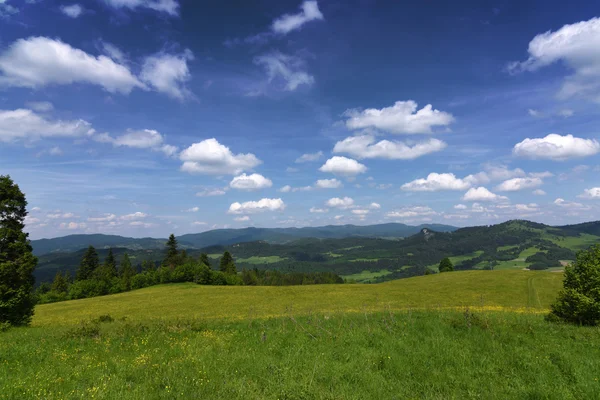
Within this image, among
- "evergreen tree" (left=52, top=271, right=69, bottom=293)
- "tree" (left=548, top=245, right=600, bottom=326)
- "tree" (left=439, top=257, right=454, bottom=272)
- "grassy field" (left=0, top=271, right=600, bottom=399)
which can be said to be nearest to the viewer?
"grassy field" (left=0, top=271, right=600, bottom=399)

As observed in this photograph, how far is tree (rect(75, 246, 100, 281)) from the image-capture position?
3669 inches

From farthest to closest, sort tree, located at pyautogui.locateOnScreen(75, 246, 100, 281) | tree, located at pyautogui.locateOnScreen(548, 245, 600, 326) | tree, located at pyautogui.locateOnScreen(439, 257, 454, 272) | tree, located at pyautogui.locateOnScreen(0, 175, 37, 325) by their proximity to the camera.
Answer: tree, located at pyautogui.locateOnScreen(439, 257, 454, 272), tree, located at pyautogui.locateOnScreen(75, 246, 100, 281), tree, located at pyautogui.locateOnScreen(0, 175, 37, 325), tree, located at pyautogui.locateOnScreen(548, 245, 600, 326)

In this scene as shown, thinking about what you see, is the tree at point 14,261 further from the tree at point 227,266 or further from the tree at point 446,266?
the tree at point 446,266

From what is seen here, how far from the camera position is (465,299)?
45.4 m

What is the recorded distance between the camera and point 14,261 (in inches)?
1025

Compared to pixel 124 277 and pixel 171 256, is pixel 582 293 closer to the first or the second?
pixel 171 256

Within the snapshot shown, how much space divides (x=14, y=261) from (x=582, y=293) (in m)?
43.1

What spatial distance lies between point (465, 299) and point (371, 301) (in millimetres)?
14179

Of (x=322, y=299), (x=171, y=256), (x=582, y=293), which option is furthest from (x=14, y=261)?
(x=171, y=256)

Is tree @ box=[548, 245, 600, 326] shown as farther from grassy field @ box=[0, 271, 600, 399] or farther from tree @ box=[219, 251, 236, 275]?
tree @ box=[219, 251, 236, 275]

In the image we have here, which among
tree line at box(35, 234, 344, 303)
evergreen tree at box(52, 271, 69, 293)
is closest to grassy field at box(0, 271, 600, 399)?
tree line at box(35, 234, 344, 303)

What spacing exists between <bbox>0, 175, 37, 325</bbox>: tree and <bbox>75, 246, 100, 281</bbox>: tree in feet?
260

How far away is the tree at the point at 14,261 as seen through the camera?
25391mm

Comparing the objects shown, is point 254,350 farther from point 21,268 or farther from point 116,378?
point 21,268
